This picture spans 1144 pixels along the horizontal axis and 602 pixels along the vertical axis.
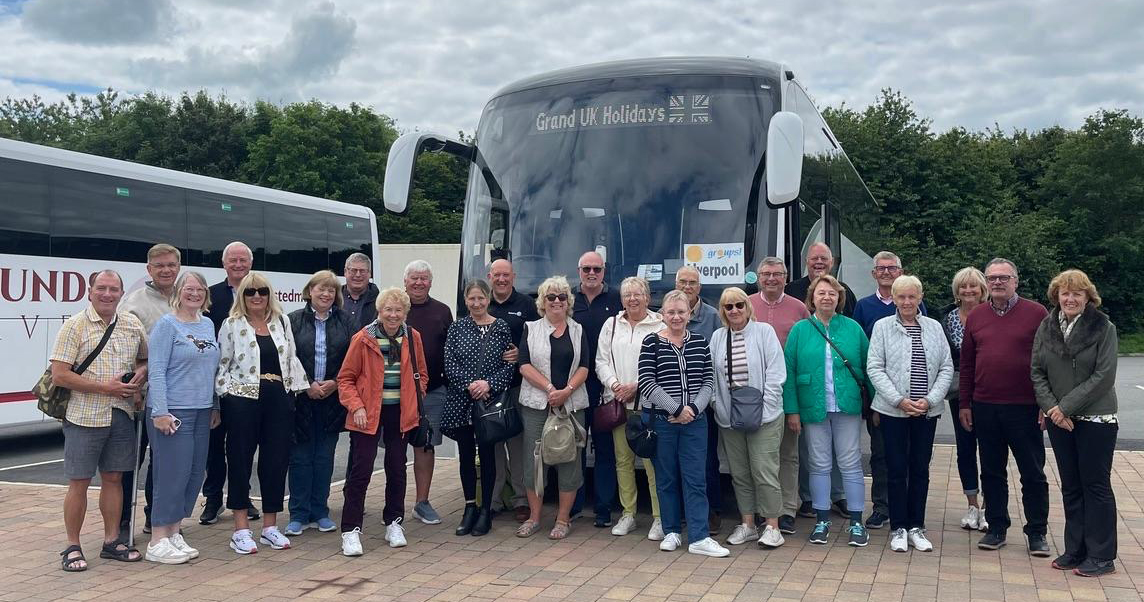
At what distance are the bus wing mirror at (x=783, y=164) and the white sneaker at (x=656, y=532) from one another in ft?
7.55

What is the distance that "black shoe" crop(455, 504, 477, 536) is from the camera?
6.64 m

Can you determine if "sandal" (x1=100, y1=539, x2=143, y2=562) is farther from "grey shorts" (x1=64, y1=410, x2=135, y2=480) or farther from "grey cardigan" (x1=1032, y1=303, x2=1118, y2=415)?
"grey cardigan" (x1=1032, y1=303, x2=1118, y2=415)

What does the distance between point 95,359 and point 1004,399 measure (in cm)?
551

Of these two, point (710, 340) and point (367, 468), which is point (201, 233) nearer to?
point (367, 468)

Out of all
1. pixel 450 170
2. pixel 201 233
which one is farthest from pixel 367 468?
pixel 450 170

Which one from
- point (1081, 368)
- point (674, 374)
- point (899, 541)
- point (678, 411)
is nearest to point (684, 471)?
point (678, 411)

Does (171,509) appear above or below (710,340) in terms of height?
below

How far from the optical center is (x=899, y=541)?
608 centimetres

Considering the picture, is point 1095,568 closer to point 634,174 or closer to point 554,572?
point 554,572

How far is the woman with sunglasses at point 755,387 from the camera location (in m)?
6.20

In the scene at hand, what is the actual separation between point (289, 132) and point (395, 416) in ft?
126

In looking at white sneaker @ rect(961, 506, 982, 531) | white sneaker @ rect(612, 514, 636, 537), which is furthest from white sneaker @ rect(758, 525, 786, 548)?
white sneaker @ rect(961, 506, 982, 531)

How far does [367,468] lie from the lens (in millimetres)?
6309

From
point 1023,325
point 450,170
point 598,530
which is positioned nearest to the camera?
point 1023,325
